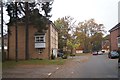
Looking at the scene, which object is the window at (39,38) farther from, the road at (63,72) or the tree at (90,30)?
the tree at (90,30)

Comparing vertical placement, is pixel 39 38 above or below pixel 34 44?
above

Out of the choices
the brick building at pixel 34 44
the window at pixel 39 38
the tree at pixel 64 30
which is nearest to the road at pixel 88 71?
the brick building at pixel 34 44

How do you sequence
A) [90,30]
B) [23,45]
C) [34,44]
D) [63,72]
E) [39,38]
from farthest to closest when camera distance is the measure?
[90,30] → [23,45] → [34,44] → [39,38] → [63,72]

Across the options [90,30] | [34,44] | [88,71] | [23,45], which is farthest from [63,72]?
[90,30]

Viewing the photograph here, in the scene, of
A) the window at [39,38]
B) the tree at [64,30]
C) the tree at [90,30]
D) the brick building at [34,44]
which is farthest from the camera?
the tree at [90,30]

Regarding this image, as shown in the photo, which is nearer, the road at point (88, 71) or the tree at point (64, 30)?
the road at point (88, 71)

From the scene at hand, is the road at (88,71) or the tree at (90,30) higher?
the tree at (90,30)

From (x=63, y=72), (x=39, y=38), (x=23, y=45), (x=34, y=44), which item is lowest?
(x=63, y=72)

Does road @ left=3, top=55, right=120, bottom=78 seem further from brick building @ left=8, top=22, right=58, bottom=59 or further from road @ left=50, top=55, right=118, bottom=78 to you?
brick building @ left=8, top=22, right=58, bottom=59

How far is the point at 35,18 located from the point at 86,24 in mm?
71520

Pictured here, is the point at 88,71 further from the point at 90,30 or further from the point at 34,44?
the point at 90,30

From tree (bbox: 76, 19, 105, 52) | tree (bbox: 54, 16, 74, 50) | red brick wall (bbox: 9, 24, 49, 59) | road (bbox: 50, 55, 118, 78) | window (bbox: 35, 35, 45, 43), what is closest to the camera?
road (bbox: 50, 55, 118, 78)

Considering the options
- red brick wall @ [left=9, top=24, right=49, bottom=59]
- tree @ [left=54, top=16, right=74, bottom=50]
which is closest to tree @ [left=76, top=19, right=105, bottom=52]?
tree @ [left=54, top=16, right=74, bottom=50]

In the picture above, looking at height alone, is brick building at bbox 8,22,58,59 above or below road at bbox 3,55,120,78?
above
